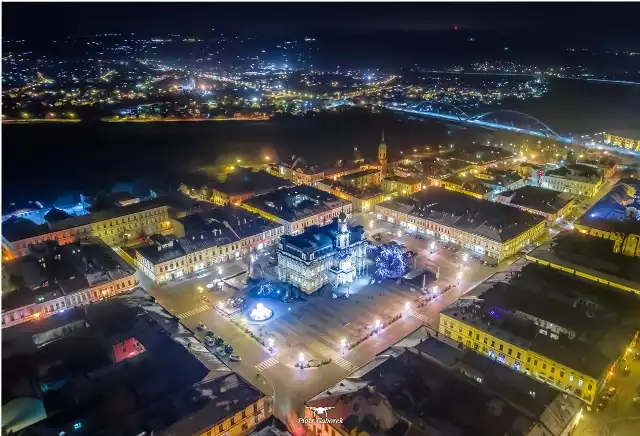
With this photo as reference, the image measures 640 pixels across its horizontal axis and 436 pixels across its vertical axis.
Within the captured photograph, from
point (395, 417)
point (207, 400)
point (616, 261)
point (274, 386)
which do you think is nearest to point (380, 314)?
point (274, 386)

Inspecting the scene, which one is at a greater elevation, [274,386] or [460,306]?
[460,306]

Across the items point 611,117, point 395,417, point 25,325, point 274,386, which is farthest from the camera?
point 611,117

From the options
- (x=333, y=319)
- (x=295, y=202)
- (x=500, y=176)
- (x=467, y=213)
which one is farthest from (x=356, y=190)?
(x=333, y=319)

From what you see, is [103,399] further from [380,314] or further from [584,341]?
[584,341]

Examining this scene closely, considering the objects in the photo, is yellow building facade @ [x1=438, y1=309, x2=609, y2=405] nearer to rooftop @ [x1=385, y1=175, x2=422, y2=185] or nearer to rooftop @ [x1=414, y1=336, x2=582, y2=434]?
rooftop @ [x1=414, y1=336, x2=582, y2=434]

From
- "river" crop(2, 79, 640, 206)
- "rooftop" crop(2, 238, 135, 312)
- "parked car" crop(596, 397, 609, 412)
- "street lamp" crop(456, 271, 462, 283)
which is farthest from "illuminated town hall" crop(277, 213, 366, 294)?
"river" crop(2, 79, 640, 206)

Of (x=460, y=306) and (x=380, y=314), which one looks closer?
(x=460, y=306)
